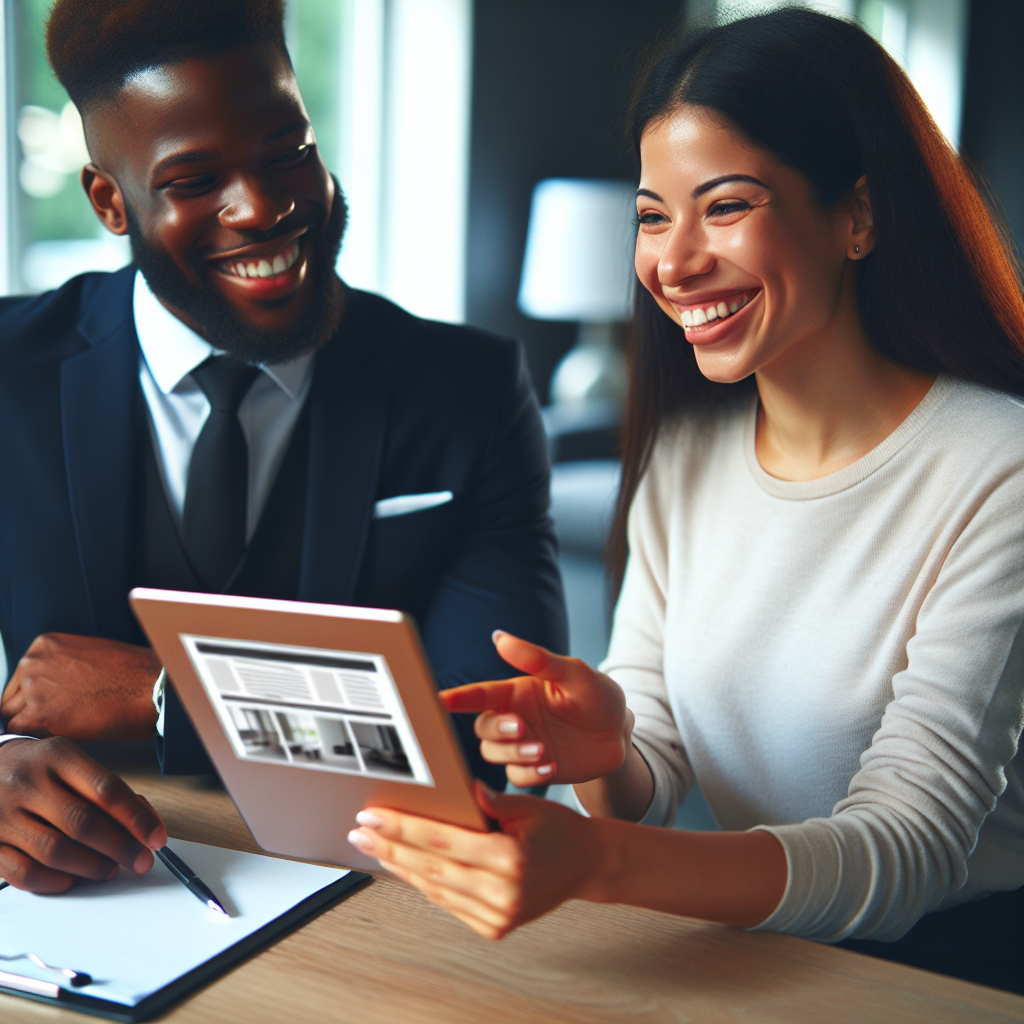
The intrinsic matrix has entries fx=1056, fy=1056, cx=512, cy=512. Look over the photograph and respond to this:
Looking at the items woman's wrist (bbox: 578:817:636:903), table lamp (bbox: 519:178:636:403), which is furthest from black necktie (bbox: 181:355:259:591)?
table lamp (bbox: 519:178:636:403)

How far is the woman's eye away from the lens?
3.83ft

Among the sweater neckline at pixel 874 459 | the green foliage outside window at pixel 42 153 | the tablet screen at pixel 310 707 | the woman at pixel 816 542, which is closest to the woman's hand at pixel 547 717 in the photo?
the woman at pixel 816 542

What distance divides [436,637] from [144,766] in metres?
0.43

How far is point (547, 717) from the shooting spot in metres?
1.00

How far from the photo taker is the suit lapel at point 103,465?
1410 millimetres

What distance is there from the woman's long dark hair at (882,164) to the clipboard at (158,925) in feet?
2.84

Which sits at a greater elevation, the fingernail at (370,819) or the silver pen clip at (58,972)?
the fingernail at (370,819)

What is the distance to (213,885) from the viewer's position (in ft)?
3.04

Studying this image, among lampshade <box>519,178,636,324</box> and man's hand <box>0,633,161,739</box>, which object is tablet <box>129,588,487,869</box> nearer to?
man's hand <box>0,633,161,739</box>

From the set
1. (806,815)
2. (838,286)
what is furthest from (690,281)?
(806,815)

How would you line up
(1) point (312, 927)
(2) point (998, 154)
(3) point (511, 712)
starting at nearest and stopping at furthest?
(1) point (312, 927) < (3) point (511, 712) < (2) point (998, 154)

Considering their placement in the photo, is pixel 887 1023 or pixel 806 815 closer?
pixel 887 1023

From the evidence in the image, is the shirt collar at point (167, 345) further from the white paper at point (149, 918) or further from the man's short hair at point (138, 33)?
the white paper at point (149, 918)

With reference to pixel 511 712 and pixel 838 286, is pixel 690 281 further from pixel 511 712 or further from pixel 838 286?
pixel 511 712
